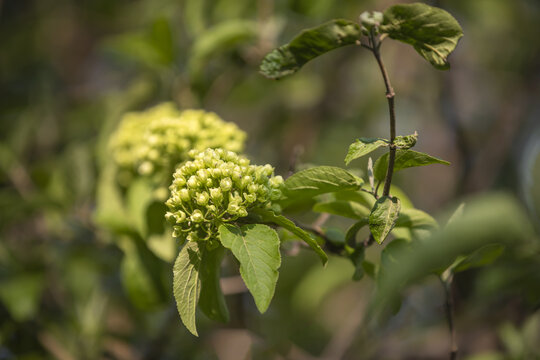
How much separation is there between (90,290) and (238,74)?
0.91 m

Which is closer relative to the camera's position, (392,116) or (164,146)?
(392,116)

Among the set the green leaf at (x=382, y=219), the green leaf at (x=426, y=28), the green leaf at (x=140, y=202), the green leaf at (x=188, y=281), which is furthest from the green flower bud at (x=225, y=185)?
the green leaf at (x=140, y=202)

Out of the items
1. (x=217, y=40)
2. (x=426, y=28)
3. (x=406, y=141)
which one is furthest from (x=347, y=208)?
(x=217, y=40)

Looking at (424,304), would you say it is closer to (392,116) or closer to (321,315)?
(321,315)

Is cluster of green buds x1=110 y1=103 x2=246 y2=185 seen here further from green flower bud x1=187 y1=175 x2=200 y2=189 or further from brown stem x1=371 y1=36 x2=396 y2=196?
brown stem x1=371 y1=36 x2=396 y2=196

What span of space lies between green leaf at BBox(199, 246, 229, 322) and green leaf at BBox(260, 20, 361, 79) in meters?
0.31

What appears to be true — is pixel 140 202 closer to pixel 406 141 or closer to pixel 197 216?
pixel 197 216

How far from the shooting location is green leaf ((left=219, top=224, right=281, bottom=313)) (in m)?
0.67

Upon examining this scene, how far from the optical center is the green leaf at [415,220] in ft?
2.72

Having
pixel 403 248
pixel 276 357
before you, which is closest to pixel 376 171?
pixel 403 248

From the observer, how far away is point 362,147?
718 mm

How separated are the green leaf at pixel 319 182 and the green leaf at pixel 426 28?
217 millimetres

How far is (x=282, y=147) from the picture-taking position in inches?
95.9

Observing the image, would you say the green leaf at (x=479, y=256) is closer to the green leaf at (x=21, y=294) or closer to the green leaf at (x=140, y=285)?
the green leaf at (x=140, y=285)
